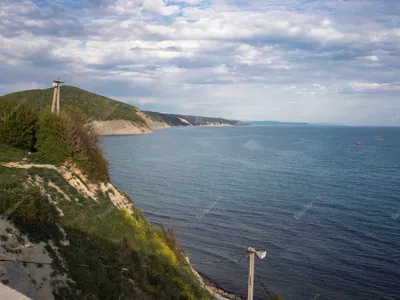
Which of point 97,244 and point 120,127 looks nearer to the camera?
point 97,244

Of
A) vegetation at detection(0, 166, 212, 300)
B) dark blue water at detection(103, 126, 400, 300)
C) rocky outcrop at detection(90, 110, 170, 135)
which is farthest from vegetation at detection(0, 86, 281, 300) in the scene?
rocky outcrop at detection(90, 110, 170, 135)

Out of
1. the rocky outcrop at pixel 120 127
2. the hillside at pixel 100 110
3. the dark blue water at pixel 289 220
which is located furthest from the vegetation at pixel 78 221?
the rocky outcrop at pixel 120 127

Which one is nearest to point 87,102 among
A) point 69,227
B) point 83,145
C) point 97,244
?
point 83,145

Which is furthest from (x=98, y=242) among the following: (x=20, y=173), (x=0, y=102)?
(x=0, y=102)

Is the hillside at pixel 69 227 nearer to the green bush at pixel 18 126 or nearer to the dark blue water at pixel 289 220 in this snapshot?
the green bush at pixel 18 126

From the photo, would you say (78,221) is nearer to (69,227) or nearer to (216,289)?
(69,227)

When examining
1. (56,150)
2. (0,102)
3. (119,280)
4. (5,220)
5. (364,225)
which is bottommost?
(364,225)

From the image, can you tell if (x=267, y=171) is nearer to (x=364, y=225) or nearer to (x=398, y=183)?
(x=398, y=183)
